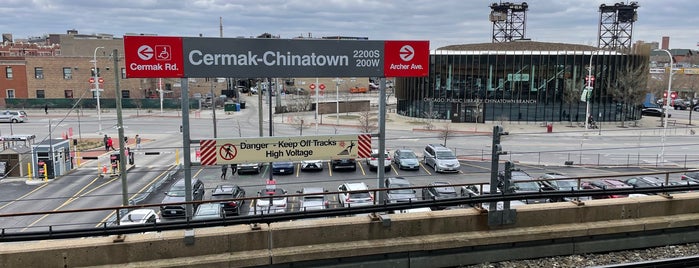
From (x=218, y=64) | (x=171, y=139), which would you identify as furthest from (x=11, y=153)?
(x=218, y=64)

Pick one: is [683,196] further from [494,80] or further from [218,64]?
[494,80]

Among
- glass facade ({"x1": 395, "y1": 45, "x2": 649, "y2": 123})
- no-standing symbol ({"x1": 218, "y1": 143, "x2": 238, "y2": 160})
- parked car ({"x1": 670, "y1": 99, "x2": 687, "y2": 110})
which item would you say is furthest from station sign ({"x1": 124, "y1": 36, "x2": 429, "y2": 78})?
parked car ({"x1": 670, "y1": 99, "x2": 687, "y2": 110})

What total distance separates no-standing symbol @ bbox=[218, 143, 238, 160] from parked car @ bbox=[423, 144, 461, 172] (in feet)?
61.9

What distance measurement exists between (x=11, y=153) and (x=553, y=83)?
46314 mm

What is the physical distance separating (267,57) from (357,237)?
380cm

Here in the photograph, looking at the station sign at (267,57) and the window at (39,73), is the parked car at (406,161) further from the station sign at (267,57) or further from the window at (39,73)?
the window at (39,73)

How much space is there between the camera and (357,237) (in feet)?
25.1

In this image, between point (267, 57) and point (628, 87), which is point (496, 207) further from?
point (628, 87)

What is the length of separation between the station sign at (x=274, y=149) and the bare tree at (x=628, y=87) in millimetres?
48169

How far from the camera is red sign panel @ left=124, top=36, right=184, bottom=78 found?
8539 mm

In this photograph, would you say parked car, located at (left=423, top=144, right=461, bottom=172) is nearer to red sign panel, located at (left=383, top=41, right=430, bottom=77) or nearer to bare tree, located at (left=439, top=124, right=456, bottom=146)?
bare tree, located at (left=439, top=124, right=456, bottom=146)

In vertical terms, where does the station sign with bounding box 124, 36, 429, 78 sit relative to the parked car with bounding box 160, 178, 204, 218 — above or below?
above

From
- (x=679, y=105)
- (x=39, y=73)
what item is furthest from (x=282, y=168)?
(x=679, y=105)

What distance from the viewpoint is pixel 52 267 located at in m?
6.73
